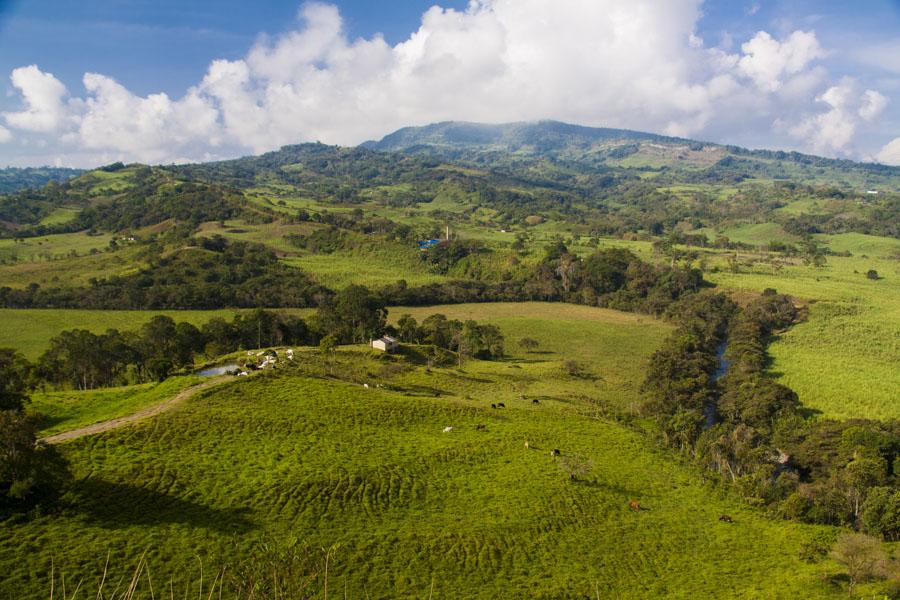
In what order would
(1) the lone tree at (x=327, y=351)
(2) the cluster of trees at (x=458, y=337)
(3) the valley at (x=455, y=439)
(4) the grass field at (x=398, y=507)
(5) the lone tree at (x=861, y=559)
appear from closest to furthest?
(4) the grass field at (x=398, y=507)
(3) the valley at (x=455, y=439)
(5) the lone tree at (x=861, y=559)
(1) the lone tree at (x=327, y=351)
(2) the cluster of trees at (x=458, y=337)

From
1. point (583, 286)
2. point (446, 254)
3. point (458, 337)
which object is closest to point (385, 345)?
point (458, 337)

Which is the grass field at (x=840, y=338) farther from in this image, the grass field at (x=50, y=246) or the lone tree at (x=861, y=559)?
the grass field at (x=50, y=246)

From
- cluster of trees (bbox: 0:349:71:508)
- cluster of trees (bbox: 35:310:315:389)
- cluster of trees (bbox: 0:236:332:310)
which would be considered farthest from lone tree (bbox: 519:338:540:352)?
cluster of trees (bbox: 0:349:71:508)

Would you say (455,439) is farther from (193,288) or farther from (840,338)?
(193,288)

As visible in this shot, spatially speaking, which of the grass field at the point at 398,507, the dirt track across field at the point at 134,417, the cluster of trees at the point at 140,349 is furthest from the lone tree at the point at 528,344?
the dirt track across field at the point at 134,417

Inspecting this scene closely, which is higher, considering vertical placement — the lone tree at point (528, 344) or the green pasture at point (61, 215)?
the green pasture at point (61, 215)

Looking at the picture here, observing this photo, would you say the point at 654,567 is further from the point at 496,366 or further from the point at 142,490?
the point at 496,366

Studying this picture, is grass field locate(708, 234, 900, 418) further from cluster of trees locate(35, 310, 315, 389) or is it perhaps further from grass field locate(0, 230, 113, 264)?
grass field locate(0, 230, 113, 264)
